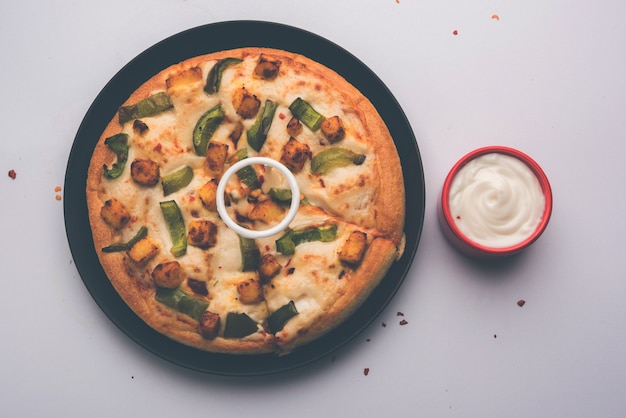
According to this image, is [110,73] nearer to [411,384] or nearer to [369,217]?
[369,217]

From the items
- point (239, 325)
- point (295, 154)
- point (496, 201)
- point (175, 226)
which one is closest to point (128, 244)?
point (175, 226)

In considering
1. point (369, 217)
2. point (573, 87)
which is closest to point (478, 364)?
point (369, 217)

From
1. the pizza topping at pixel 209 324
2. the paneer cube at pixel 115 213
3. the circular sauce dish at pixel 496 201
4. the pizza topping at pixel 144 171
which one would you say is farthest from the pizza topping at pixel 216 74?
the circular sauce dish at pixel 496 201

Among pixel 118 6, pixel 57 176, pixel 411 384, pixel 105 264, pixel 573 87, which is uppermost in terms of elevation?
pixel 118 6

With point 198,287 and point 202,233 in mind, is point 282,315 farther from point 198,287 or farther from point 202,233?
point 202,233

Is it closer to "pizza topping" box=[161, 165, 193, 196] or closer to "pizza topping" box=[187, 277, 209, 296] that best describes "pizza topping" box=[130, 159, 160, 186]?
"pizza topping" box=[161, 165, 193, 196]

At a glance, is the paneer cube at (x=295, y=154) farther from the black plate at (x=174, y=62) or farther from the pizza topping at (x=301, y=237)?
the black plate at (x=174, y=62)

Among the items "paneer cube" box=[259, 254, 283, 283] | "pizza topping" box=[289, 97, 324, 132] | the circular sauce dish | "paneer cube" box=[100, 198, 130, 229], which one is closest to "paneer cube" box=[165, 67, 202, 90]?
"pizza topping" box=[289, 97, 324, 132]
